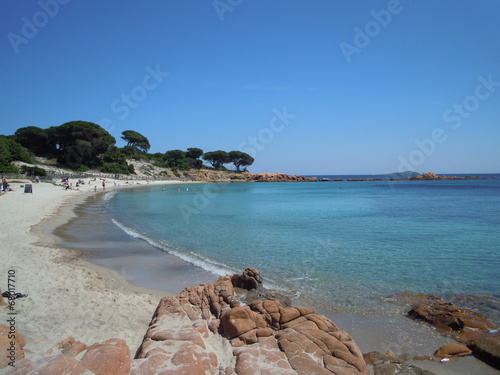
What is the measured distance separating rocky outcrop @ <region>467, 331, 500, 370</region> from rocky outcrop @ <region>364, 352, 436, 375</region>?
1.28m

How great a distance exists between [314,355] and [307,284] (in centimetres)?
475

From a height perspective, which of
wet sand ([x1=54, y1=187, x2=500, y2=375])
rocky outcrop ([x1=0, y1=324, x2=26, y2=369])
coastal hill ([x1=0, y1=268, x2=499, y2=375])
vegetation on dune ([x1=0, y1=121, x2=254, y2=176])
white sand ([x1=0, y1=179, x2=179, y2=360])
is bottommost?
wet sand ([x1=54, y1=187, x2=500, y2=375])

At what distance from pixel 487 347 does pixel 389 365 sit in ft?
6.46

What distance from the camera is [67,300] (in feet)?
22.6

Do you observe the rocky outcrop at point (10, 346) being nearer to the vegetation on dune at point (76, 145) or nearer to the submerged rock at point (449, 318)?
the submerged rock at point (449, 318)

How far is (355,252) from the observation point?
1301cm

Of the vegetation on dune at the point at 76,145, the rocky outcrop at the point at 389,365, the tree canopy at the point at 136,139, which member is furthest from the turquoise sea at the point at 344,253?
the tree canopy at the point at 136,139

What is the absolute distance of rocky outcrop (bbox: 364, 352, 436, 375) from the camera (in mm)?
4728

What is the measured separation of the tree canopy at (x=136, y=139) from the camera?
351 ft

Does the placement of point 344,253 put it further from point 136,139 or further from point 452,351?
point 136,139

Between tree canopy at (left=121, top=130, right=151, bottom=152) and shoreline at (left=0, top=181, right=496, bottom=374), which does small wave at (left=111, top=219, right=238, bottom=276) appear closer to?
shoreline at (left=0, top=181, right=496, bottom=374)

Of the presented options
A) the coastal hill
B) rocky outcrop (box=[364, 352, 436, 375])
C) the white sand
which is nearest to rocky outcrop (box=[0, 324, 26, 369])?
the coastal hill
